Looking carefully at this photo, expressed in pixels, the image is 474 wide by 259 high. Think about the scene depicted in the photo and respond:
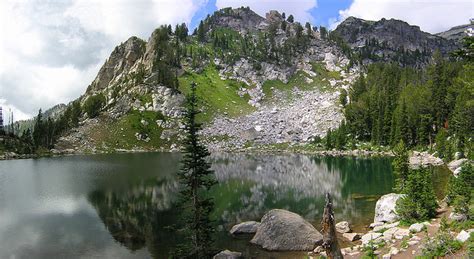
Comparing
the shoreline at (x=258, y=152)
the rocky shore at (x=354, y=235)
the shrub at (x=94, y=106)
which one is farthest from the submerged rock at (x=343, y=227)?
the shrub at (x=94, y=106)

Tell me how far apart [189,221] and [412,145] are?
11582 centimetres

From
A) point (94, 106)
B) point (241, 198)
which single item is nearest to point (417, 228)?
point (241, 198)

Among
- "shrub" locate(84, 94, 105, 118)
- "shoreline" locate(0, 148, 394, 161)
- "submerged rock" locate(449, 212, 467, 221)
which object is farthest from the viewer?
"shrub" locate(84, 94, 105, 118)

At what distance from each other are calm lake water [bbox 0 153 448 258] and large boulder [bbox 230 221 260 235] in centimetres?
134

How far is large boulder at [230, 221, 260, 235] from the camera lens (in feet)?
135

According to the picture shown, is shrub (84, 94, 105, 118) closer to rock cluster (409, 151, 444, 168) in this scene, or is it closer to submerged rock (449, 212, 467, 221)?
rock cluster (409, 151, 444, 168)

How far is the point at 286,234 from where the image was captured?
1448 inches

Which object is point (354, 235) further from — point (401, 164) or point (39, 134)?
point (39, 134)

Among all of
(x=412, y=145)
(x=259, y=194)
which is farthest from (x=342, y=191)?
(x=412, y=145)

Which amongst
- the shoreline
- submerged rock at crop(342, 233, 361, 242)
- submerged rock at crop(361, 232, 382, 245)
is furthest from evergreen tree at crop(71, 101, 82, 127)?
submerged rock at crop(361, 232, 382, 245)

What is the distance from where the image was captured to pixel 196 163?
28.5 metres

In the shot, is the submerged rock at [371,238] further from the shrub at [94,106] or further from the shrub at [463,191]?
the shrub at [94,106]

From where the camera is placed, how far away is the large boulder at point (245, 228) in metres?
41.2

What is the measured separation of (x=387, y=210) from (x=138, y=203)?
36712 mm
